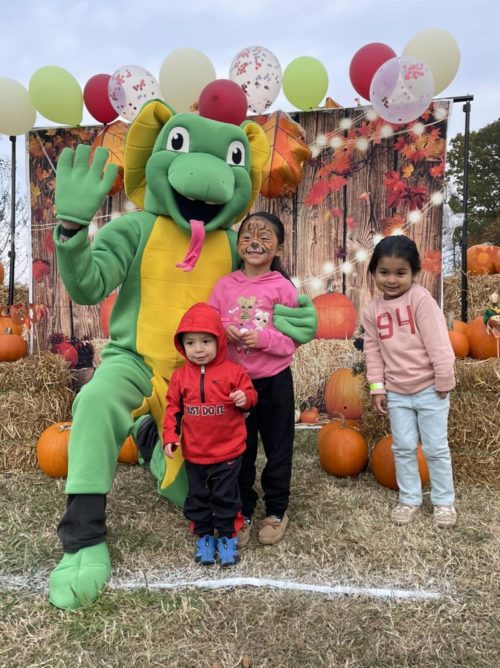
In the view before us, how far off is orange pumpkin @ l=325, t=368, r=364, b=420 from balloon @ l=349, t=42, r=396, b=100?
2.42m

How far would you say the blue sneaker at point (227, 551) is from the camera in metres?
2.29

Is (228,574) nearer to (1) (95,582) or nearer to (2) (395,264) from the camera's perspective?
(1) (95,582)

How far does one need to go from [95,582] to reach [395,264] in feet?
6.61

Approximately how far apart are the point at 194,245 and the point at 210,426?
34.9 inches

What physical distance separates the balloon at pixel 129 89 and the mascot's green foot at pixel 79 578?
3.31 meters

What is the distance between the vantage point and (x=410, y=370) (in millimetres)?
2793

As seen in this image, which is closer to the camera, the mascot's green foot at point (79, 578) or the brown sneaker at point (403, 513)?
the mascot's green foot at point (79, 578)

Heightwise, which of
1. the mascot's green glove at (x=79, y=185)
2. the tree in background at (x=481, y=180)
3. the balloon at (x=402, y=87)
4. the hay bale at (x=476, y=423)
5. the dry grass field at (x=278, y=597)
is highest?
the tree in background at (x=481, y=180)

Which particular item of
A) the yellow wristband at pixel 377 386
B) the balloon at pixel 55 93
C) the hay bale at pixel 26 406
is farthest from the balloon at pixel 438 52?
the hay bale at pixel 26 406

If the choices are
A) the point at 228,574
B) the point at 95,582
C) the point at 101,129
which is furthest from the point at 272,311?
the point at 101,129

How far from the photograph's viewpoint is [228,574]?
87.1 inches

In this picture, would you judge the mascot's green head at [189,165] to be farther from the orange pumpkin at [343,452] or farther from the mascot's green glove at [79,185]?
the orange pumpkin at [343,452]

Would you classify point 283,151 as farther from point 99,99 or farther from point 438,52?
point 99,99

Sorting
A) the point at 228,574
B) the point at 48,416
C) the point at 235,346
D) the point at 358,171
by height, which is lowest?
the point at 228,574
